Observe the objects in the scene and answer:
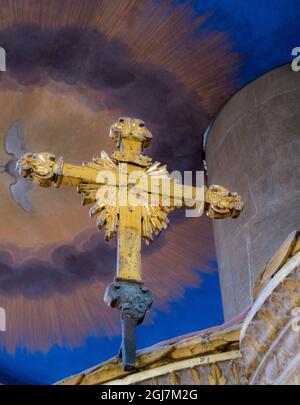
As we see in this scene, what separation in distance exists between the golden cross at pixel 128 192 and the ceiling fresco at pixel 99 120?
426 cm

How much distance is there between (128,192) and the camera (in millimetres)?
3281

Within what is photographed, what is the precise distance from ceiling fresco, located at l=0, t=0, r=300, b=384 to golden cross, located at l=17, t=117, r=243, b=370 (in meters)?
4.26

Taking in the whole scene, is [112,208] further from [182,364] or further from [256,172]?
[256,172]

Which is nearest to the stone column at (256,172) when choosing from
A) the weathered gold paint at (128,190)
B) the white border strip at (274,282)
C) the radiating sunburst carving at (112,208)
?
the weathered gold paint at (128,190)

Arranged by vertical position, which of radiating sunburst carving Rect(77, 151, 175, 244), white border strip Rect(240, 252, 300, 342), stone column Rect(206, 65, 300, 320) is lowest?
white border strip Rect(240, 252, 300, 342)

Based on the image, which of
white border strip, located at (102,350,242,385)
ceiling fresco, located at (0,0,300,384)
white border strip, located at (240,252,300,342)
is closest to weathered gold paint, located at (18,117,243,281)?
white border strip, located at (102,350,242,385)

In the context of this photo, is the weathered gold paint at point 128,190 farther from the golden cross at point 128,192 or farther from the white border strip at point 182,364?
the white border strip at point 182,364

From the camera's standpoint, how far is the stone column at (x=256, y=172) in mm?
6559

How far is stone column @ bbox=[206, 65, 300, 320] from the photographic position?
21.5ft

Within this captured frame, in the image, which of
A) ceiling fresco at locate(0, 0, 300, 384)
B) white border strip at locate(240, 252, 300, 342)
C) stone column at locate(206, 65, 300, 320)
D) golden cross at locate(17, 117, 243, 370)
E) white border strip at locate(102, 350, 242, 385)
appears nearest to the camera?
white border strip at locate(240, 252, 300, 342)

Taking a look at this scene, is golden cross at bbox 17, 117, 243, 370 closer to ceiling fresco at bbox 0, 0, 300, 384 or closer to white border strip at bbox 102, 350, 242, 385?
white border strip at bbox 102, 350, 242, 385

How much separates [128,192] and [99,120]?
5360 mm

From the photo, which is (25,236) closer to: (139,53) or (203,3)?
(139,53)
